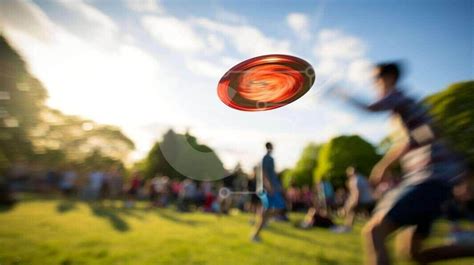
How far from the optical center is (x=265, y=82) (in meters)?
4.01

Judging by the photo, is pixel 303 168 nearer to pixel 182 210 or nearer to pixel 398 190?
pixel 182 210

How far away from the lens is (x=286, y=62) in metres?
Result: 3.52

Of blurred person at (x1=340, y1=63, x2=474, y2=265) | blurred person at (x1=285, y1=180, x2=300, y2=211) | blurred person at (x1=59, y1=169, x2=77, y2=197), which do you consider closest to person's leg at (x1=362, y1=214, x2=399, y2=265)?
blurred person at (x1=340, y1=63, x2=474, y2=265)

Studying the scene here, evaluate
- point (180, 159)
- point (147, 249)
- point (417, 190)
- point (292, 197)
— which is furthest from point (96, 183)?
point (180, 159)

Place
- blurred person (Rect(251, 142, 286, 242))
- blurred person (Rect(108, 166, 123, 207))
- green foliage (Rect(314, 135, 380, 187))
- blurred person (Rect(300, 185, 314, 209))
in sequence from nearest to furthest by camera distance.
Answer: blurred person (Rect(251, 142, 286, 242)) < blurred person (Rect(108, 166, 123, 207)) < blurred person (Rect(300, 185, 314, 209)) < green foliage (Rect(314, 135, 380, 187))

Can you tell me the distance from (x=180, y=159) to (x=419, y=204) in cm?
6522

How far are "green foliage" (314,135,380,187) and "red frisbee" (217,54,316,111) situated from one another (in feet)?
104

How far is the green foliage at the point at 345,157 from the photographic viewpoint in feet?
112

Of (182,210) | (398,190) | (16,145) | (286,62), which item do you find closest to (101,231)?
(286,62)

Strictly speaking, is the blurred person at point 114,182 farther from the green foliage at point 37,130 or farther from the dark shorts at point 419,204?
the dark shorts at point 419,204

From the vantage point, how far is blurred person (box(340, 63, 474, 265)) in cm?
239

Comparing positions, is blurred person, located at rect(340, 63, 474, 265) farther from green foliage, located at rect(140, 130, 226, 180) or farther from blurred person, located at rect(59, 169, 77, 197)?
green foliage, located at rect(140, 130, 226, 180)

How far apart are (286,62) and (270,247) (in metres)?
4.23

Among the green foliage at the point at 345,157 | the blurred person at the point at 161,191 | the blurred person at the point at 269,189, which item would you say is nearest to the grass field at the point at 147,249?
the blurred person at the point at 269,189
